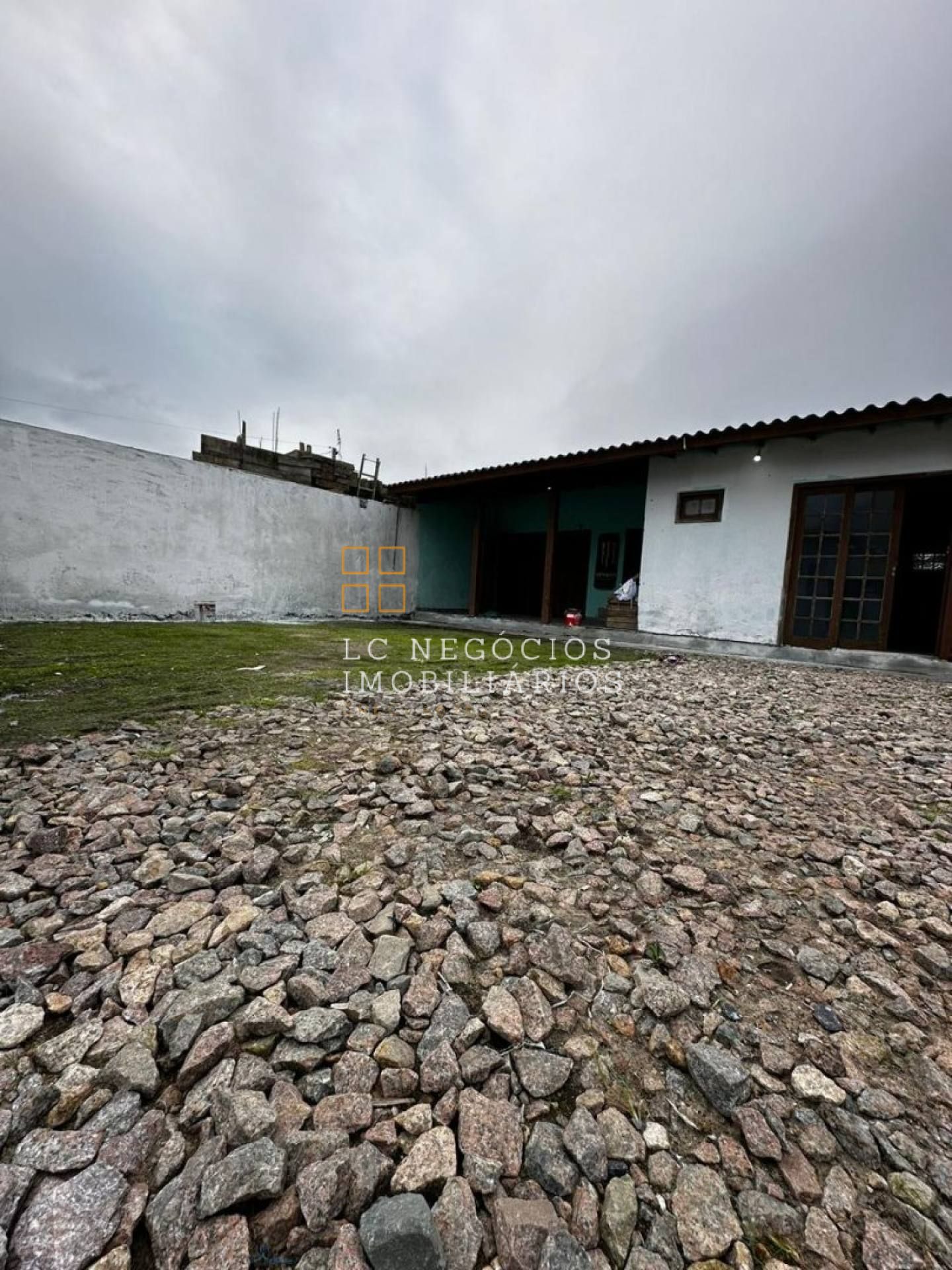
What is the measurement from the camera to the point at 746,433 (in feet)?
20.0

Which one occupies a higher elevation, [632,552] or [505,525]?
[505,525]

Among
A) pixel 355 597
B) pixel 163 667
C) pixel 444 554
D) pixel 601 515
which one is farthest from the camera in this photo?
pixel 444 554

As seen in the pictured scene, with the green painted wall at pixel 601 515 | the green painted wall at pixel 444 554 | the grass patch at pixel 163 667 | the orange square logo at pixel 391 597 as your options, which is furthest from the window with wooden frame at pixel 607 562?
the orange square logo at pixel 391 597

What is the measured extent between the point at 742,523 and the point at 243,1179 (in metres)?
7.53

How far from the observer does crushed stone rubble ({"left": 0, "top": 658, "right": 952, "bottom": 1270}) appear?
67 cm

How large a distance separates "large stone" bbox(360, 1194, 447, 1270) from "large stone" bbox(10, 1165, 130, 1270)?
1.07 feet

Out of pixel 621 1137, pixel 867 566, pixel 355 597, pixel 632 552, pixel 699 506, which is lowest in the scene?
pixel 621 1137

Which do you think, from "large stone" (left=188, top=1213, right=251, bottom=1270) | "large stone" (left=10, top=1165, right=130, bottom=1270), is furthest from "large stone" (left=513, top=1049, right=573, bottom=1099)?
"large stone" (left=10, top=1165, right=130, bottom=1270)

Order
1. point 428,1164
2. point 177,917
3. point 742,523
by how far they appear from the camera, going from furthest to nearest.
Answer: point 742,523, point 177,917, point 428,1164

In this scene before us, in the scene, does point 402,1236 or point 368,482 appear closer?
point 402,1236

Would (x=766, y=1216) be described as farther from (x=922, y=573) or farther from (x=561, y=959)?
(x=922, y=573)

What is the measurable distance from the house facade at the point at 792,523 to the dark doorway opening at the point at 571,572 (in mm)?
1670

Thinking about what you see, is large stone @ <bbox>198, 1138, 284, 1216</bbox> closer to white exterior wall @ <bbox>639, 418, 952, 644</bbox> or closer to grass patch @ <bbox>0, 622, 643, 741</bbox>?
grass patch @ <bbox>0, 622, 643, 741</bbox>

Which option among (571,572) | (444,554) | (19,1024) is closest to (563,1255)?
(19,1024)
